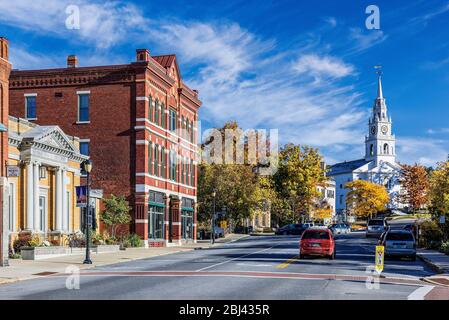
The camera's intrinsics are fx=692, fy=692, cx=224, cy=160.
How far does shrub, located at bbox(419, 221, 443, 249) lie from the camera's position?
49.8m

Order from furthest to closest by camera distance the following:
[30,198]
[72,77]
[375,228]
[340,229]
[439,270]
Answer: [340,229] → [375,228] → [72,77] → [30,198] → [439,270]

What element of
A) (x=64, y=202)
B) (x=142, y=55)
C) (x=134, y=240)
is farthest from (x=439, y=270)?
(x=142, y=55)

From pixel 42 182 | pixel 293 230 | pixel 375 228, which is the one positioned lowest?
pixel 293 230

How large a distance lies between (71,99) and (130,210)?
9911mm

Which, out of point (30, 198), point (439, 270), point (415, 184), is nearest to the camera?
point (439, 270)

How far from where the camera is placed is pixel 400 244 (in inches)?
1459

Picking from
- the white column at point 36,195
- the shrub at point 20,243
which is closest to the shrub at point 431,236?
the white column at point 36,195

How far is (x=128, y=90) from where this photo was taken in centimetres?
5269

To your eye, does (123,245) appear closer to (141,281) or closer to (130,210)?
(130,210)

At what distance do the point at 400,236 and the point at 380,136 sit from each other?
150525mm

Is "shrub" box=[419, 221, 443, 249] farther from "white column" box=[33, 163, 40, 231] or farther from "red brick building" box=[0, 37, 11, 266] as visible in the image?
"red brick building" box=[0, 37, 11, 266]

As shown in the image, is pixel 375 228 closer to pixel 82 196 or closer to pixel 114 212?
pixel 114 212
